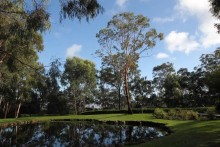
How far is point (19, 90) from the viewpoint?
156ft

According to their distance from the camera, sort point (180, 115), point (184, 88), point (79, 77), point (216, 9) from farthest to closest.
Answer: point (184, 88), point (79, 77), point (180, 115), point (216, 9)

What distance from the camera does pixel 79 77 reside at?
6838cm

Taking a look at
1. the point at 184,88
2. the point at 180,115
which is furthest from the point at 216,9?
the point at 184,88

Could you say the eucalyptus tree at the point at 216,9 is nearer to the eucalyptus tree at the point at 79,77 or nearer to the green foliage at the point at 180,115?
the green foliage at the point at 180,115

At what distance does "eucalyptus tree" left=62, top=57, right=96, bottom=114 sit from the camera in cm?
6731

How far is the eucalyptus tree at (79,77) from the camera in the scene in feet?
221

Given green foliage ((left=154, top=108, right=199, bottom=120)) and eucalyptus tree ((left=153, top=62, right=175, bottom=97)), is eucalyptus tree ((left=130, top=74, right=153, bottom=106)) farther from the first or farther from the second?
green foliage ((left=154, top=108, right=199, bottom=120))

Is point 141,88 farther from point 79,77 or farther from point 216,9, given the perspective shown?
point 216,9

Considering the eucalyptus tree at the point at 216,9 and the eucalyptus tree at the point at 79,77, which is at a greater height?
the eucalyptus tree at the point at 79,77

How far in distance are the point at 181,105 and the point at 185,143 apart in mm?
57355

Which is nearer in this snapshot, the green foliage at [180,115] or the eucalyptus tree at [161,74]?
the green foliage at [180,115]

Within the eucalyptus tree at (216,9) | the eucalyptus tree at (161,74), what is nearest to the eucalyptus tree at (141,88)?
the eucalyptus tree at (161,74)

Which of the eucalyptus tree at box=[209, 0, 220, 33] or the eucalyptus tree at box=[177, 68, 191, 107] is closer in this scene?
the eucalyptus tree at box=[209, 0, 220, 33]

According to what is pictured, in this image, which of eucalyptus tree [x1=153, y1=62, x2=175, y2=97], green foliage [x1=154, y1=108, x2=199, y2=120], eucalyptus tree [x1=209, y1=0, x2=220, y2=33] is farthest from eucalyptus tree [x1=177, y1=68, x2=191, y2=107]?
eucalyptus tree [x1=209, y1=0, x2=220, y2=33]
